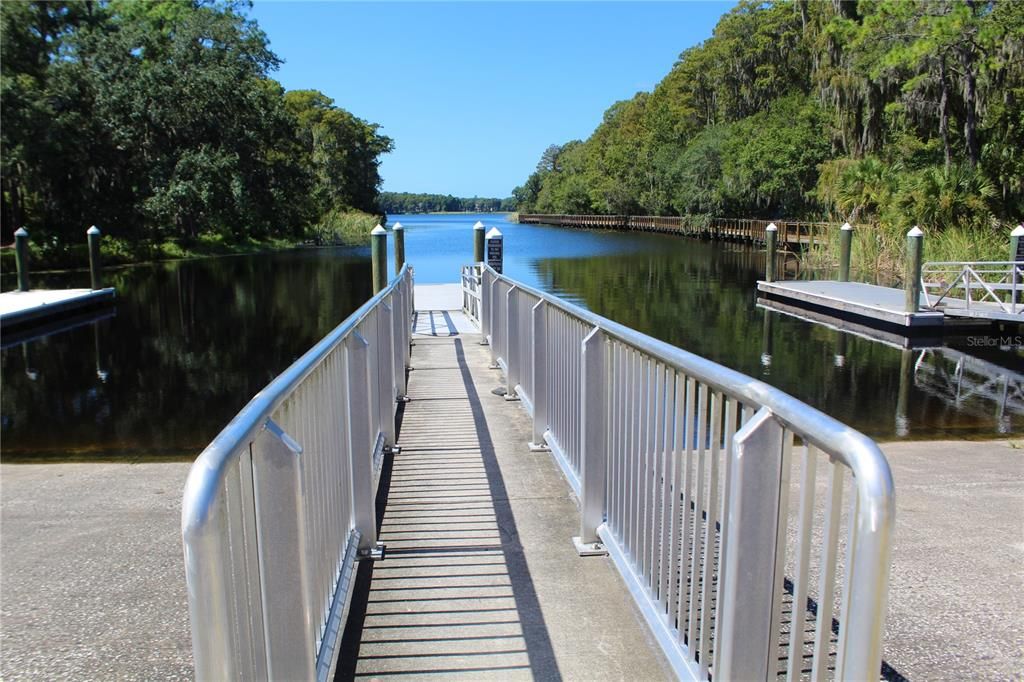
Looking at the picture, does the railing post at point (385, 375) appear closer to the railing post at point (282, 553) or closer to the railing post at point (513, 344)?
the railing post at point (513, 344)

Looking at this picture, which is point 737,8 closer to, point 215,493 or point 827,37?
point 827,37

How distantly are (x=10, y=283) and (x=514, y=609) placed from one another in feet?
97.5

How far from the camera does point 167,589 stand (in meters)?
4.09

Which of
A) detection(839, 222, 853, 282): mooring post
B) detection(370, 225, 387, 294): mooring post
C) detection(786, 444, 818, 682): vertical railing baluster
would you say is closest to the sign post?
detection(370, 225, 387, 294): mooring post

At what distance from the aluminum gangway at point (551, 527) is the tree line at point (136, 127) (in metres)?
34.7

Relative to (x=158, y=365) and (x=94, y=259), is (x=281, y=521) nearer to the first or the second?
(x=158, y=365)

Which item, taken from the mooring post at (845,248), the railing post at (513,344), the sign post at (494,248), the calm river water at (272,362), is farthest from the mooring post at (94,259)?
the mooring post at (845,248)

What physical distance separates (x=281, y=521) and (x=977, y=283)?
18678 millimetres

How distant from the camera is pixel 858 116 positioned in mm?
38125

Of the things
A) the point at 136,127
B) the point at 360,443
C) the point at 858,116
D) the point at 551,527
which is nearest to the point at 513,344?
the point at 551,527

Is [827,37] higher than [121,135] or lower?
higher

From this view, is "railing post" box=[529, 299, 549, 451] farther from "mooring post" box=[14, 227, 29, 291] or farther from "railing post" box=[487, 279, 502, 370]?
"mooring post" box=[14, 227, 29, 291]

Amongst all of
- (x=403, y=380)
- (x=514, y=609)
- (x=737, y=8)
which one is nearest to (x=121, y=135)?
(x=403, y=380)

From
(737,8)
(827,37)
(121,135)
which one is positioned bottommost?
(121,135)
